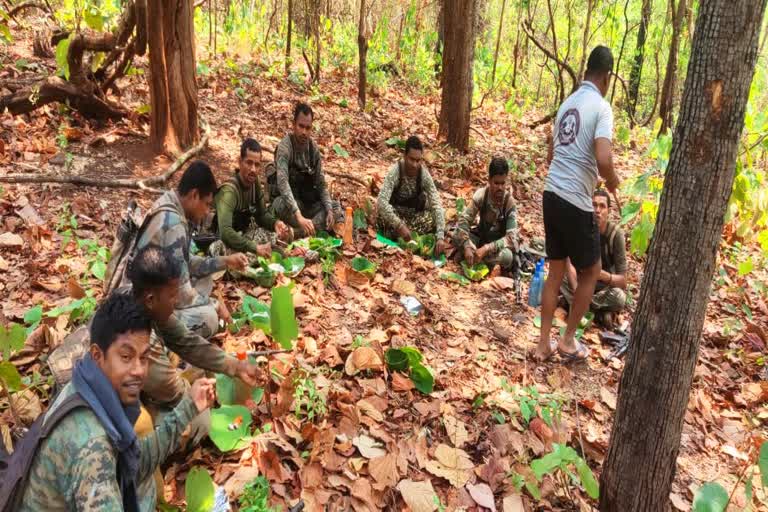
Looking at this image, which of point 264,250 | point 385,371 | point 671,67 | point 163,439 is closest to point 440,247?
point 264,250

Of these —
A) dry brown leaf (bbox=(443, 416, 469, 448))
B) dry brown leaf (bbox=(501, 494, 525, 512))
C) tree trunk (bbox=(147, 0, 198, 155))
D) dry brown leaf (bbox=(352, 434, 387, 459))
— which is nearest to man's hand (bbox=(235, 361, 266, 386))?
dry brown leaf (bbox=(352, 434, 387, 459))

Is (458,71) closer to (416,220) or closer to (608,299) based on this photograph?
(416,220)

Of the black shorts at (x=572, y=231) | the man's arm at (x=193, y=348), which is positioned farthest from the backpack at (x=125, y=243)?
the black shorts at (x=572, y=231)

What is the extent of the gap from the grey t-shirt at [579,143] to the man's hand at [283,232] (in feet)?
7.79

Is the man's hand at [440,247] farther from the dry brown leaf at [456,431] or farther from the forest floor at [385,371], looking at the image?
the dry brown leaf at [456,431]

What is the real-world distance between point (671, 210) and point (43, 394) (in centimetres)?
318

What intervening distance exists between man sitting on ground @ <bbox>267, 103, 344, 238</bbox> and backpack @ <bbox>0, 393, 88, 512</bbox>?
3514 mm

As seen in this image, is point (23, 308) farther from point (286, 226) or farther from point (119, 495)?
point (119, 495)

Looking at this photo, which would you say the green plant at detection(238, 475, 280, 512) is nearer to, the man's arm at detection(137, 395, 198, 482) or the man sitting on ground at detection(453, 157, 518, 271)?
the man's arm at detection(137, 395, 198, 482)

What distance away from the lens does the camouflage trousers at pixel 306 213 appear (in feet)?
17.1

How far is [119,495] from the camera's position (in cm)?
170

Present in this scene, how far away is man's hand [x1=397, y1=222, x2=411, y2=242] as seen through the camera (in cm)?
552

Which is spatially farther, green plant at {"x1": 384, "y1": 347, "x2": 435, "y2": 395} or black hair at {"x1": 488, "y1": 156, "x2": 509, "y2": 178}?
black hair at {"x1": 488, "y1": 156, "x2": 509, "y2": 178}

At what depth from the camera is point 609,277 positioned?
4.52 metres
